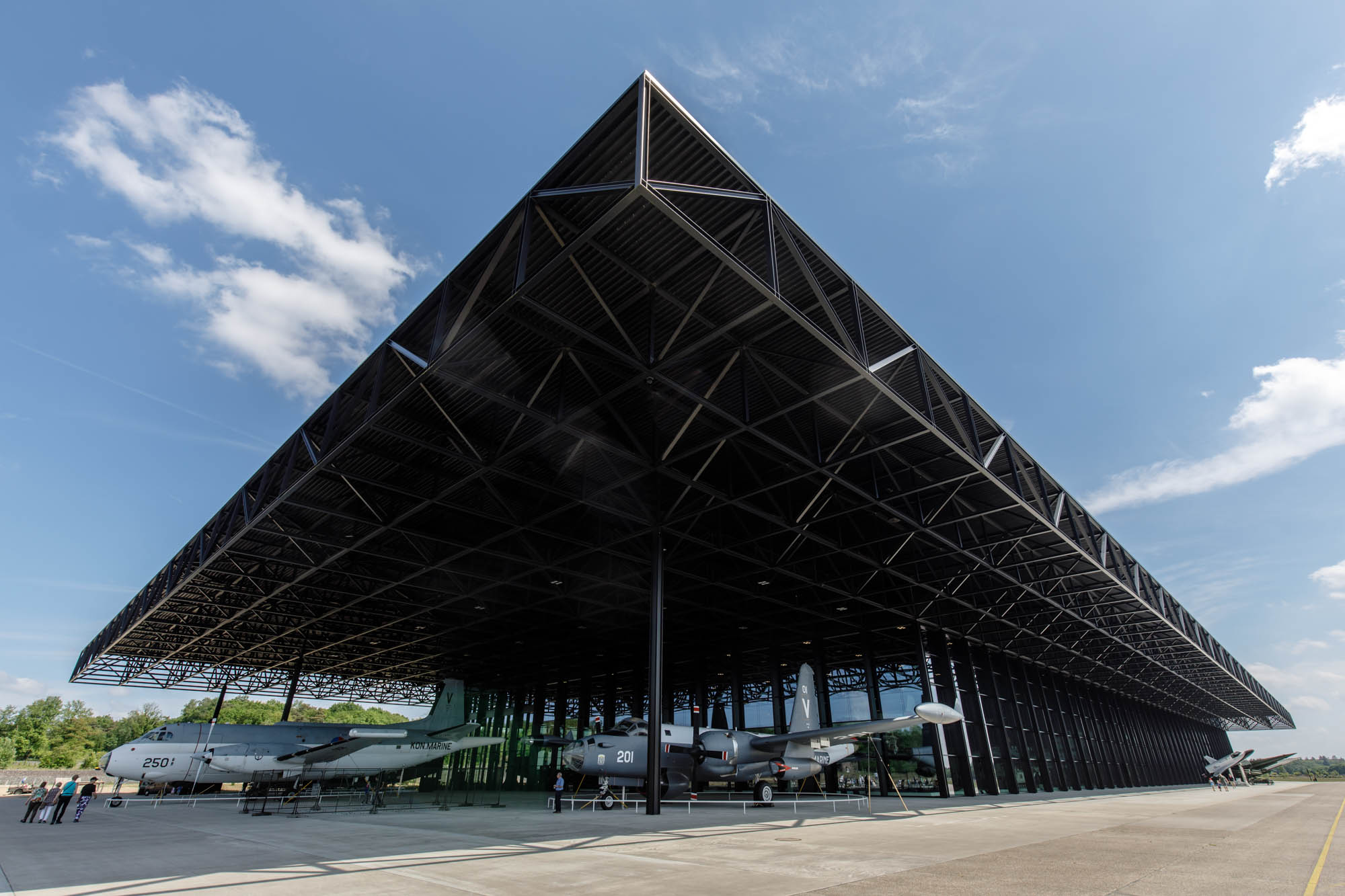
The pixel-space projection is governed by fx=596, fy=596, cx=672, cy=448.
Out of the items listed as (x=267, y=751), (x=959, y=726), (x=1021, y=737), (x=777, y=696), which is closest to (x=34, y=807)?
(x=267, y=751)

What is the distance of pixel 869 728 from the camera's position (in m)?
25.3

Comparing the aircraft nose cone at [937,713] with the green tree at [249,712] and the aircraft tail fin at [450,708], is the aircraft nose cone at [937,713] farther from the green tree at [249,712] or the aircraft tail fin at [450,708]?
the green tree at [249,712]

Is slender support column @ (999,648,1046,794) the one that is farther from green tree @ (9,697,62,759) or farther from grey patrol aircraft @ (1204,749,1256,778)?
green tree @ (9,697,62,759)

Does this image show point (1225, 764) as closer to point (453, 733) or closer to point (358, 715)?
point (453, 733)

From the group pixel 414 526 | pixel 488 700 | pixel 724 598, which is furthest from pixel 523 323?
pixel 488 700

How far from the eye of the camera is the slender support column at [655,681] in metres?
19.3

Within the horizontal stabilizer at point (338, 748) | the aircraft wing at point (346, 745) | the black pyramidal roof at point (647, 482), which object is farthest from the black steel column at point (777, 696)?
the horizontal stabilizer at point (338, 748)

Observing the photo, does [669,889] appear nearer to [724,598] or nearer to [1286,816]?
[724,598]

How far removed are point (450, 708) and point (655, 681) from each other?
26254 millimetres

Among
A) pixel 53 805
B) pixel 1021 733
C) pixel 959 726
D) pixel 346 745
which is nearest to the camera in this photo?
pixel 53 805

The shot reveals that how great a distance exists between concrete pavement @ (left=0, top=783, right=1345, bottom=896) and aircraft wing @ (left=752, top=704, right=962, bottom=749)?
3.05 meters

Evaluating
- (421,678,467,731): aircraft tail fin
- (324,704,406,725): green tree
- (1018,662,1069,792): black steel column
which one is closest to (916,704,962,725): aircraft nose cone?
(421,678,467,731): aircraft tail fin

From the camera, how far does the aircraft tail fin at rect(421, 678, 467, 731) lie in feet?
129

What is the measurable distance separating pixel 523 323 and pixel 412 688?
2456 inches
